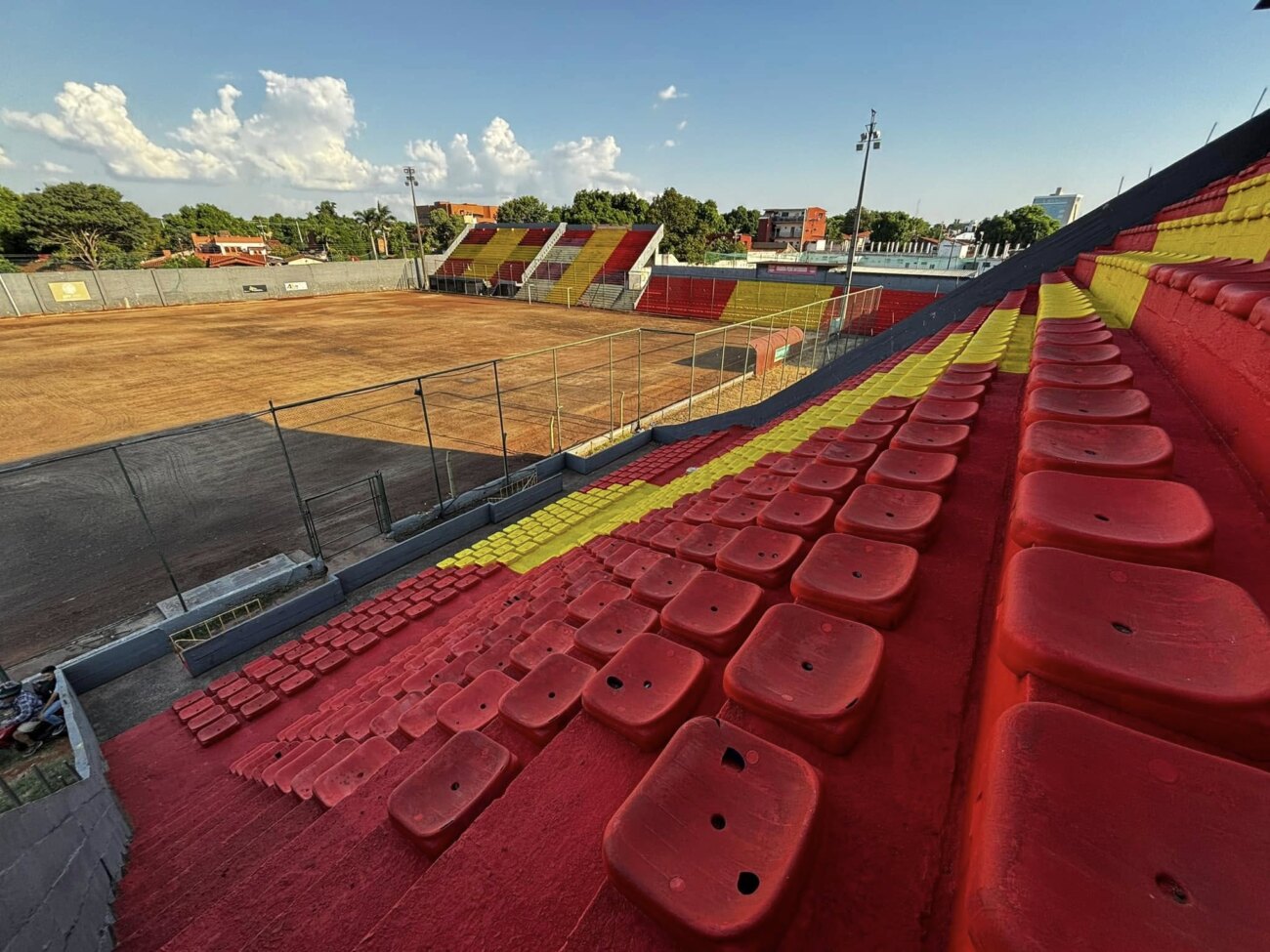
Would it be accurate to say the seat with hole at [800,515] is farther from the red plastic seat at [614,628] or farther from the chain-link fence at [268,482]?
the chain-link fence at [268,482]

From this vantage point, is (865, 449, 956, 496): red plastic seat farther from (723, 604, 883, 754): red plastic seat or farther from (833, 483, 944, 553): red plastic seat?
(723, 604, 883, 754): red plastic seat

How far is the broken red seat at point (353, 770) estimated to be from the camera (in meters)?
2.88

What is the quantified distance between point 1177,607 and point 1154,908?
824 mm

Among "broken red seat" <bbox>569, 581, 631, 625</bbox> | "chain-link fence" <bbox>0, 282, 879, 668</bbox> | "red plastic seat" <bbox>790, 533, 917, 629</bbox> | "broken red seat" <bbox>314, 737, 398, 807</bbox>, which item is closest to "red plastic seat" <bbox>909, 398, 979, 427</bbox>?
"red plastic seat" <bbox>790, 533, 917, 629</bbox>

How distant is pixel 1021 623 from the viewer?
3.87 ft

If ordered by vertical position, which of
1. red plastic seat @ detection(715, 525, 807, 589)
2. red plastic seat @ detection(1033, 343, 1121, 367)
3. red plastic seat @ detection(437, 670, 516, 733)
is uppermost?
red plastic seat @ detection(1033, 343, 1121, 367)

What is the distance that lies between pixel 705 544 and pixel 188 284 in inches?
2173

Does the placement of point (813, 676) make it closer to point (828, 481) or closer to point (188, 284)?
point (828, 481)

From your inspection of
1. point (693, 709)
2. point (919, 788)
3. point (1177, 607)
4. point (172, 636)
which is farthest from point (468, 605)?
point (1177, 607)

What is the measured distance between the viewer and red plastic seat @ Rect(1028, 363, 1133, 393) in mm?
2742

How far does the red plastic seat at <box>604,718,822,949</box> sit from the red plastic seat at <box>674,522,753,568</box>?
1.55 m

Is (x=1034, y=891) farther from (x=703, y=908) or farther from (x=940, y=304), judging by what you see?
(x=940, y=304)

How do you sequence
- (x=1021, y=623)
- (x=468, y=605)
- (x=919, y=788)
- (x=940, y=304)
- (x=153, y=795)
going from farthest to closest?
(x=940, y=304), (x=468, y=605), (x=153, y=795), (x=919, y=788), (x=1021, y=623)

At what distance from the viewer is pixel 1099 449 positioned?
2.01m
